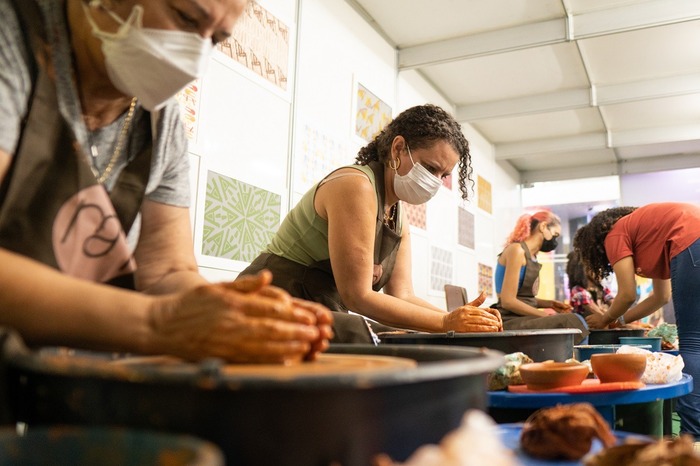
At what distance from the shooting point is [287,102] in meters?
3.47

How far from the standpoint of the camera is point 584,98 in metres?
5.70

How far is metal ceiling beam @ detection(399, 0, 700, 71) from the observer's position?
4.07 meters

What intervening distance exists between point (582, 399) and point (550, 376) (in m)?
0.08

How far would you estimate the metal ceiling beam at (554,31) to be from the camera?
4074 millimetres

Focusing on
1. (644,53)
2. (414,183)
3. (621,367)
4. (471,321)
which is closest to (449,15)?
(644,53)

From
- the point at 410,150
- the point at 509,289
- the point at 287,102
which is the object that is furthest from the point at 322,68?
the point at 509,289

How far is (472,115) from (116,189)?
550 centimetres

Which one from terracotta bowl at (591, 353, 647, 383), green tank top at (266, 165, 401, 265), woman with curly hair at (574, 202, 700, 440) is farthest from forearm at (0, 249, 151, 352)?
woman with curly hair at (574, 202, 700, 440)

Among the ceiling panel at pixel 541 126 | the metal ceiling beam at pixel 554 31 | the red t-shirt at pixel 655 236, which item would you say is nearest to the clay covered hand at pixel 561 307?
the red t-shirt at pixel 655 236

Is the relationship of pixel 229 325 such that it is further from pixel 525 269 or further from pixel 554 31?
pixel 554 31

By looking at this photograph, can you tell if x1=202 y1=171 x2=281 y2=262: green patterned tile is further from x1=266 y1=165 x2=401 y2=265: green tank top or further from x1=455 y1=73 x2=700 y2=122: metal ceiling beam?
x1=455 y1=73 x2=700 y2=122: metal ceiling beam

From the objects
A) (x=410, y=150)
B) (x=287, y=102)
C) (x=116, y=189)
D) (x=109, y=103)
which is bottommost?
(x=116, y=189)

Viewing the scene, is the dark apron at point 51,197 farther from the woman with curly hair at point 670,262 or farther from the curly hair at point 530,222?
the curly hair at point 530,222

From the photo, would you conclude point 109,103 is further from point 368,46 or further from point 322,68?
point 368,46
